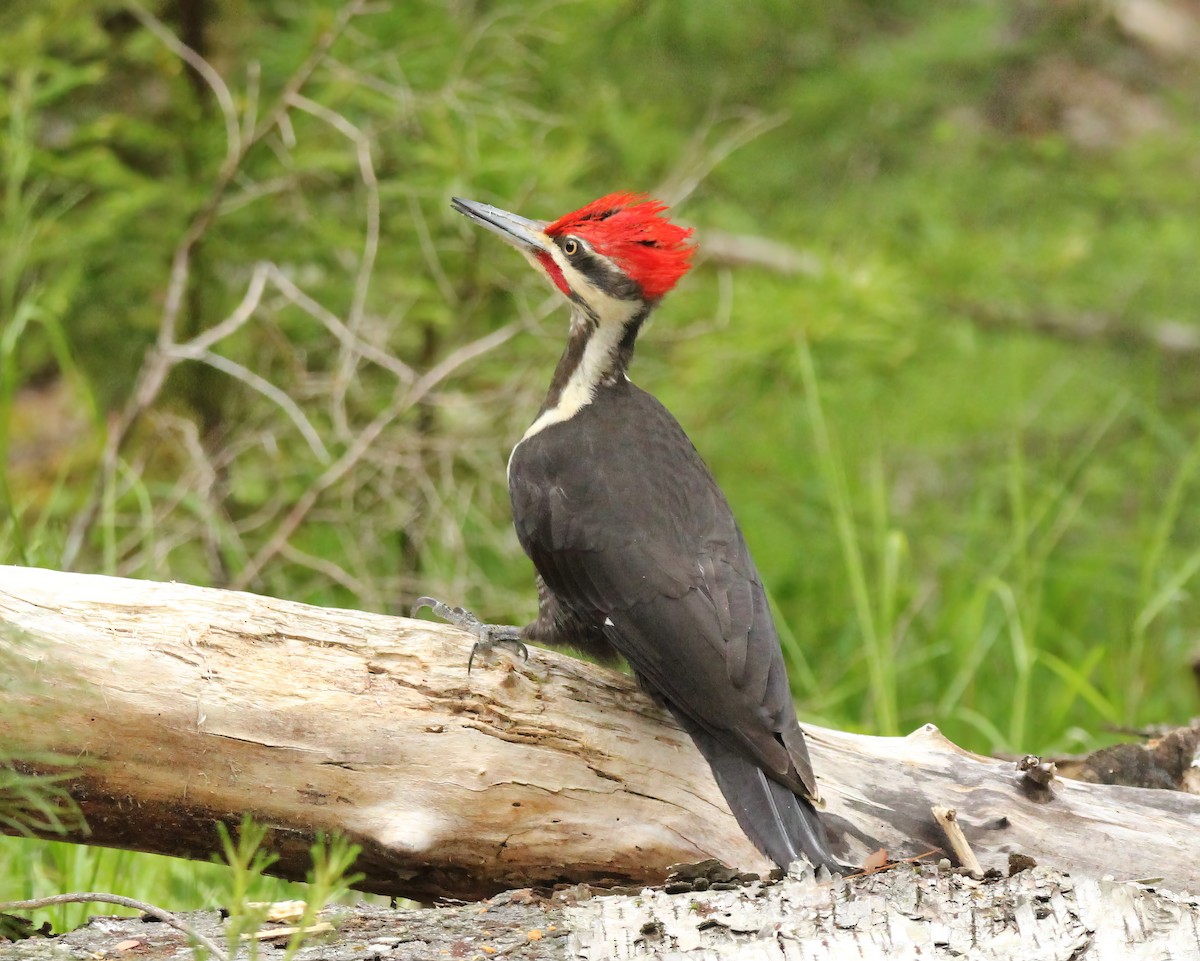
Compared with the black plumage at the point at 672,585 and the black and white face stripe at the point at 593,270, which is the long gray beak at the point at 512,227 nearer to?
the black and white face stripe at the point at 593,270

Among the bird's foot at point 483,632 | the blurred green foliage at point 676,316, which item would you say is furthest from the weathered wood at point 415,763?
the blurred green foliage at point 676,316

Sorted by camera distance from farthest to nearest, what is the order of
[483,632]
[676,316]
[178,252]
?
[676,316] → [178,252] → [483,632]

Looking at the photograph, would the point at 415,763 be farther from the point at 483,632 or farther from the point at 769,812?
the point at 769,812

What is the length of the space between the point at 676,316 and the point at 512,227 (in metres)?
1.64

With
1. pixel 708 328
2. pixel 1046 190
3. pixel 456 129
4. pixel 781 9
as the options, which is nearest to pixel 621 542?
pixel 708 328

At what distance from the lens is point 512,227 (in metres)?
3.31

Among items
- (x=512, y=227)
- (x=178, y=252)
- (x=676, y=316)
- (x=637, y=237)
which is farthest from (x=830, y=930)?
(x=676, y=316)

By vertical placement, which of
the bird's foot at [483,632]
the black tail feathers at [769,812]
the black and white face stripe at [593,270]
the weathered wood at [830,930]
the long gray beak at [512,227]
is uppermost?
the long gray beak at [512,227]

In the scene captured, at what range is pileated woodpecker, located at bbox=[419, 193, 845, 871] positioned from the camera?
255 cm

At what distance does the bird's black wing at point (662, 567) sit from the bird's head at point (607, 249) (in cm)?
24

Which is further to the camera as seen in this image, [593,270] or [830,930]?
[593,270]

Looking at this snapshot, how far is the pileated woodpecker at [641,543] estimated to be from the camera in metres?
2.55

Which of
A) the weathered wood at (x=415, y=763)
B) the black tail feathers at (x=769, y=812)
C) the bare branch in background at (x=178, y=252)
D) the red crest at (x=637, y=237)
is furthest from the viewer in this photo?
the bare branch in background at (x=178, y=252)

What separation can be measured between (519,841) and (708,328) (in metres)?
2.11
